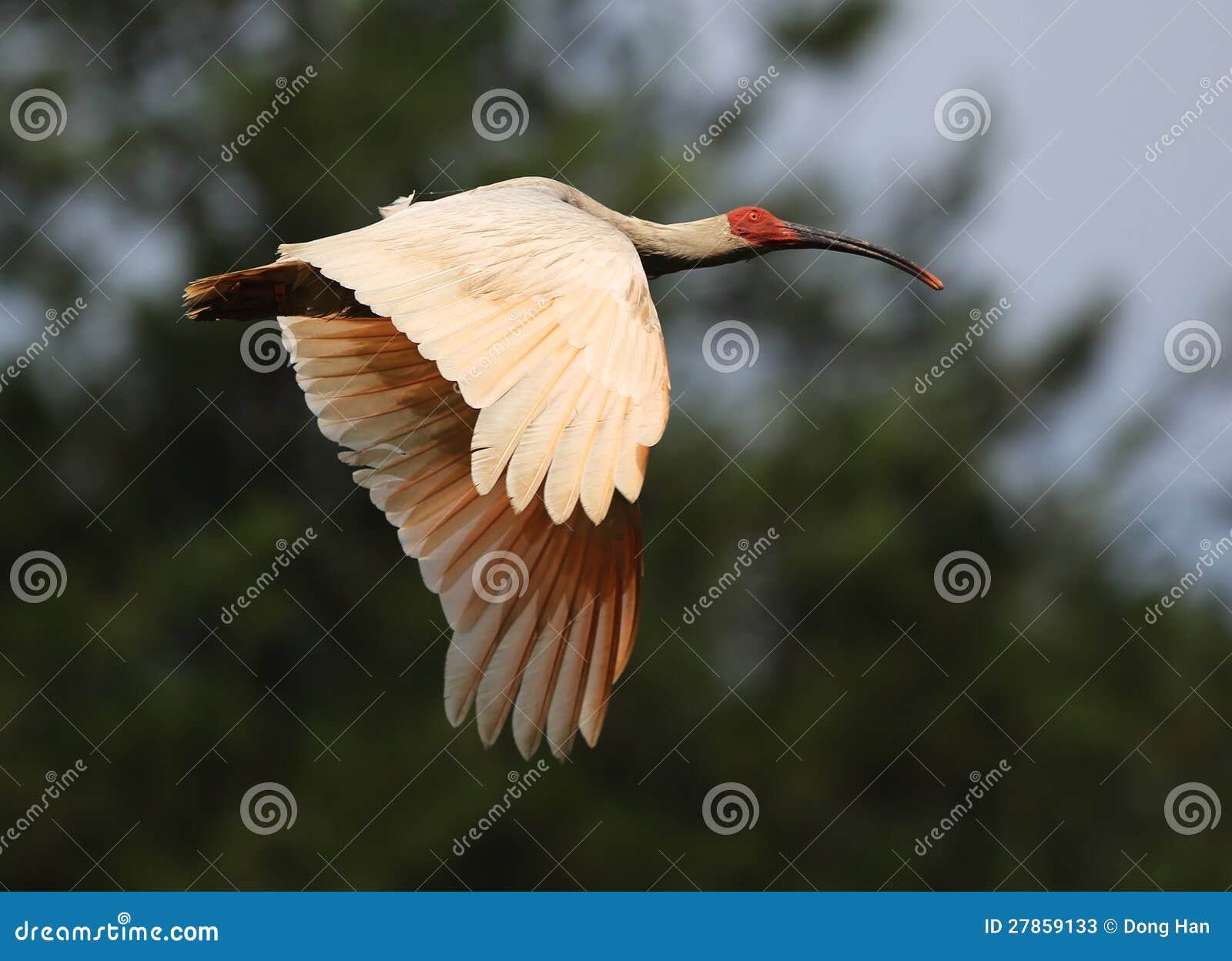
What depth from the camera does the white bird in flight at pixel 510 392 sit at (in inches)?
138

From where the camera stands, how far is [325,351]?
5801 millimetres

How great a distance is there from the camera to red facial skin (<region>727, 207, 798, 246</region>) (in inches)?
225

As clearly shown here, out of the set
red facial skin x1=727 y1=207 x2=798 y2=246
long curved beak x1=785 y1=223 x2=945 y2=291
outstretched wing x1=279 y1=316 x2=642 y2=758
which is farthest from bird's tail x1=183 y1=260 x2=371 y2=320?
long curved beak x1=785 y1=223 x2=945 y2=291

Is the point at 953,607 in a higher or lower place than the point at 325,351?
higher

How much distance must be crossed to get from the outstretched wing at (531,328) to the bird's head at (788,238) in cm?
116

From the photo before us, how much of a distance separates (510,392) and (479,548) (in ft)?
6.25

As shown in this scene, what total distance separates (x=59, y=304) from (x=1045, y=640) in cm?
884

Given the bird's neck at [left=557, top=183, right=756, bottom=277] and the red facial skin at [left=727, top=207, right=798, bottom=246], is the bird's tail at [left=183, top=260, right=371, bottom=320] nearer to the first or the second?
the bird's neck at [left=557, top=183, right=756, bottom=277]

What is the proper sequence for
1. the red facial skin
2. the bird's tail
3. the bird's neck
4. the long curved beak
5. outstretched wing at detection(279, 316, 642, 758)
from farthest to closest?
the long curved beak
the red facial skin
the bird's neck
the bird's tail
outstretched wing at detection(279, 316, 642, 758)

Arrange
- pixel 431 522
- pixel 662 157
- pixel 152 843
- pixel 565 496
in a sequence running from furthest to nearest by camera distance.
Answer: pixel 662 157 → pixel 152 843 → pixel 431 522 → pixel 565 496

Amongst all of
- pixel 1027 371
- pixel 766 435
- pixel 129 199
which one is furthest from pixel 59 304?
pixel 1027 371

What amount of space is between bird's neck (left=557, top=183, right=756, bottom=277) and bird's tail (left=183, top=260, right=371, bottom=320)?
95 cm

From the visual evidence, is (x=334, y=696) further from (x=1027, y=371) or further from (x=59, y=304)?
(x=1027, y=371)

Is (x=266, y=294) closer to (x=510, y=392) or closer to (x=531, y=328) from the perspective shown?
(x=531, y=328)
